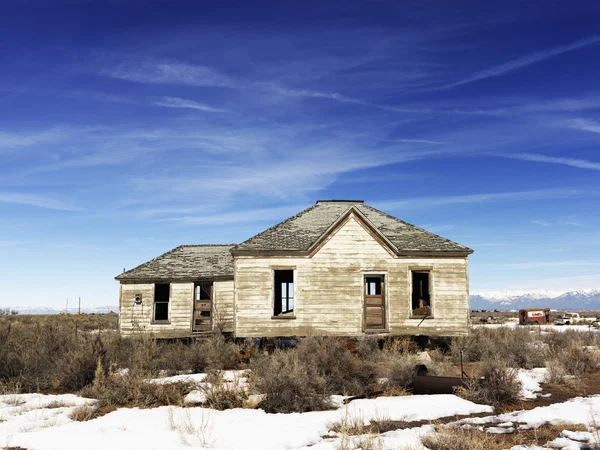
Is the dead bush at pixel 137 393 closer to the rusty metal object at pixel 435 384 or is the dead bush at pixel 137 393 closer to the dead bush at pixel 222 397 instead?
the dead bush at pixel 222 397

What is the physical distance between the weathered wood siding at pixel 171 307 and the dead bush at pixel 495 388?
14222 mm

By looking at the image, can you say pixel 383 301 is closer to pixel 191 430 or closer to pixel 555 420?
pixel 555 420

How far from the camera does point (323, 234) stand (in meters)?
17.4

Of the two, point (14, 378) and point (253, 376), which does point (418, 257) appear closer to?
point (253, 376)

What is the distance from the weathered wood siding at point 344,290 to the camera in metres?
17.1

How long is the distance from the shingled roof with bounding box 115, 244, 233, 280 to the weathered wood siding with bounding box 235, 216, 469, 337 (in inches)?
193

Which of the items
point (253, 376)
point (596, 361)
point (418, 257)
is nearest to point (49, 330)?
point (253, 376)

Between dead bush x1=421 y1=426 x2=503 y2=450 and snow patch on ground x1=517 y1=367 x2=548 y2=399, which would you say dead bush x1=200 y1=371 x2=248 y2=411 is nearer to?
dead bush x1=421 y1=426 x2=503 y2=450

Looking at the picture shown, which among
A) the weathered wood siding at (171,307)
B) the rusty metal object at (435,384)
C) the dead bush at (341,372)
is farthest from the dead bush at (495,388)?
the weathered wood siding at (171,307)

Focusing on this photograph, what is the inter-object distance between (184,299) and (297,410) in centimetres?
1434

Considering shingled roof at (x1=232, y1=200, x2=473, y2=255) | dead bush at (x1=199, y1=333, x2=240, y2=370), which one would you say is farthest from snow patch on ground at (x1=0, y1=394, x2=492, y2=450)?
shingled roof at (x1=232, y1=200, x2=473, y2=255)

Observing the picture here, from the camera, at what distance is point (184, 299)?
22266mm

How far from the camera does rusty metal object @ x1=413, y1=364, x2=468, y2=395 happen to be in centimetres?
988

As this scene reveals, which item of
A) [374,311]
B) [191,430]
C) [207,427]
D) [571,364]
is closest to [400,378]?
[207,427]
